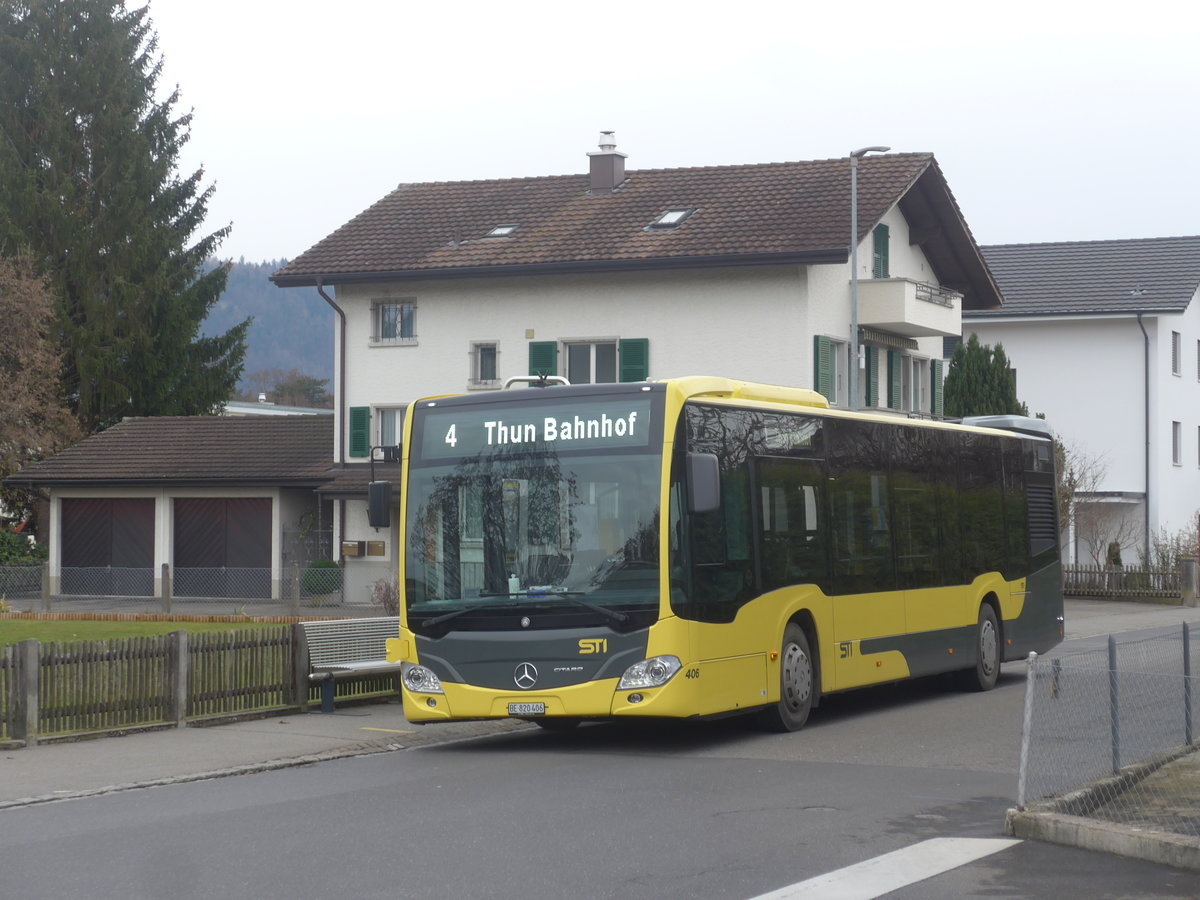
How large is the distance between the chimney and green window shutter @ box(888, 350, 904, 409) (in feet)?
27.7

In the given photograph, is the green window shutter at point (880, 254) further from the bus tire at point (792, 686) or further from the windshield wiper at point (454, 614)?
the windshield wiper at point (454, 614)

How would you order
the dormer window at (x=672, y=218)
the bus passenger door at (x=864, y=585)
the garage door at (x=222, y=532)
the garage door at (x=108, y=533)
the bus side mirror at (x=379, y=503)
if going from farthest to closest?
the garage door at (x=108, y=533) < the garage door at (x=222, y=532) < the dormer window at (x=672, y=218) < the bus passenger door at (x=864, y=585) < the bus side mirror at (x=379, y=503)

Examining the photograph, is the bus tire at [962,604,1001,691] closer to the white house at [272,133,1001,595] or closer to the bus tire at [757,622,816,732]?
the bus tire at [757,622,816,732]

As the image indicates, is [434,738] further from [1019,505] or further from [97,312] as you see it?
[97,312]

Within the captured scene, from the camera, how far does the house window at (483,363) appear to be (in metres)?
41.8

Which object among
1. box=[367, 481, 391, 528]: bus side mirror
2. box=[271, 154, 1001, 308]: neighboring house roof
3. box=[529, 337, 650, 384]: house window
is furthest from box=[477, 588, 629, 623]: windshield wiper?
box=[529, 337, 650, 384]: house window

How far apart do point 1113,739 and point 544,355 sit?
30.1 m

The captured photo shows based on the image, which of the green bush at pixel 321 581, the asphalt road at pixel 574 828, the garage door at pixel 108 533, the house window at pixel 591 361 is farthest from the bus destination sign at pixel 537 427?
the garage door at pixel 108 533

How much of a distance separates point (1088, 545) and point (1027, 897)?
4870 centimetres

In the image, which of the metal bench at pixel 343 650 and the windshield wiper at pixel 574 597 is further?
the metal bench at pixel 343 650

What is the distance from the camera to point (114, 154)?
57.9 metres

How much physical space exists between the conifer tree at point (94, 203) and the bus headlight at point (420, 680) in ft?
144

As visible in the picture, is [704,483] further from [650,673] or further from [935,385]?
[935,385]

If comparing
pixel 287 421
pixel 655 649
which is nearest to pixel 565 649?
pixel 655 649
